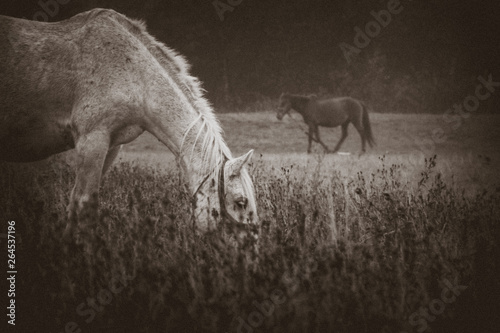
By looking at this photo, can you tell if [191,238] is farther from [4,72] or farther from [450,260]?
[4,72]

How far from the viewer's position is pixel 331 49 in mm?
21406

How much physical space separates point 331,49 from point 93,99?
17.3m

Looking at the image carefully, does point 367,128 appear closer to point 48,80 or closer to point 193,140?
point 193,140

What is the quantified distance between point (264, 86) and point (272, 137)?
2.97m

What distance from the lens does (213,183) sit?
4.71 m

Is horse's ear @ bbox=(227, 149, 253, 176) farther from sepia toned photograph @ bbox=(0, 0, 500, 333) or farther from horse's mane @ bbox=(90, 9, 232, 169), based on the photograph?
horse's mane @ bbox=(90, 9, 232, 169)

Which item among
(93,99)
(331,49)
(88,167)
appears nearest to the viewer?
(88,167)

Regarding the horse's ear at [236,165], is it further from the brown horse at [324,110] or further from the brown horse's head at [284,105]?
the brown horse's head at [284,105]

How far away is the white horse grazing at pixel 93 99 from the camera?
5.02 metres

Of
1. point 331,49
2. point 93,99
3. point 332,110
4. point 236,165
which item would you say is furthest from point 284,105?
point 236,165

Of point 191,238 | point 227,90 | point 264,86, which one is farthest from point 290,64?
point 191,238

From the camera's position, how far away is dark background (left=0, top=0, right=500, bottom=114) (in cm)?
2038

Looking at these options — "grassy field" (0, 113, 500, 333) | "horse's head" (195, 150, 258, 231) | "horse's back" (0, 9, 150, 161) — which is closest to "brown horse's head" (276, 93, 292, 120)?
"horse's back" (0, 9, 150, 161)

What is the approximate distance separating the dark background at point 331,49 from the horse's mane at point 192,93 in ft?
47.5
